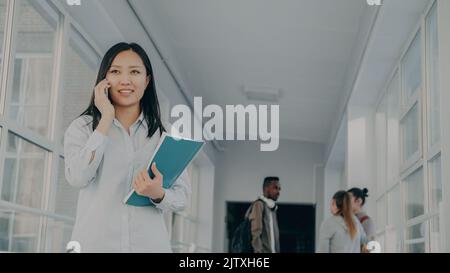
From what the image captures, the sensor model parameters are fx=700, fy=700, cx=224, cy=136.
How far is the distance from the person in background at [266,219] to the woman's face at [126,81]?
823 millimetres

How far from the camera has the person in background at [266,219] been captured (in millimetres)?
2676

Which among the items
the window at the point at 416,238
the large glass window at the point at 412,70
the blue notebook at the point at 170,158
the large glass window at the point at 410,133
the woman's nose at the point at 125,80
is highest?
the large glass window at the point at 412,70

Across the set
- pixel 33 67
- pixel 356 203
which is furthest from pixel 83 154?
pixel 356 203

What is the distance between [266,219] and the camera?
280 cm

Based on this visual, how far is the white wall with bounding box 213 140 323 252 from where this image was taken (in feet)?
7.80

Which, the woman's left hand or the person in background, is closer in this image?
the woman's left hand

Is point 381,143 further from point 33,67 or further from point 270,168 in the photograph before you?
point 33,67

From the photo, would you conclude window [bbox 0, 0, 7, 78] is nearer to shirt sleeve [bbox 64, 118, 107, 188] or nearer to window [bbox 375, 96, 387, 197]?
shirt sleeve [bbox 64, 118, 107, 188]

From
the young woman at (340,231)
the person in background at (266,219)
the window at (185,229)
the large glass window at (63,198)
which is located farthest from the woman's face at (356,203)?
the large glass window at (63,198)

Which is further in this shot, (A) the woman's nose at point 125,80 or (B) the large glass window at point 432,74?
(B) the large glass window at point 432,74

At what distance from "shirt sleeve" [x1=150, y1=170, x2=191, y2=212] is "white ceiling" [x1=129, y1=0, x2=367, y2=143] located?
1.72 ft

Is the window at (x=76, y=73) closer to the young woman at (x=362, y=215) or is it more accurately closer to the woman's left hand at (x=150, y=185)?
the woman's left hand at (x=150, y=185)

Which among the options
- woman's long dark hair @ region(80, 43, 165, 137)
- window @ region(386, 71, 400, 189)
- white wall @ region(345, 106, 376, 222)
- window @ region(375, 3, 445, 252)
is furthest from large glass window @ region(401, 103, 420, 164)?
woman's long dark hair @ region(80, 43, 165, 137)
